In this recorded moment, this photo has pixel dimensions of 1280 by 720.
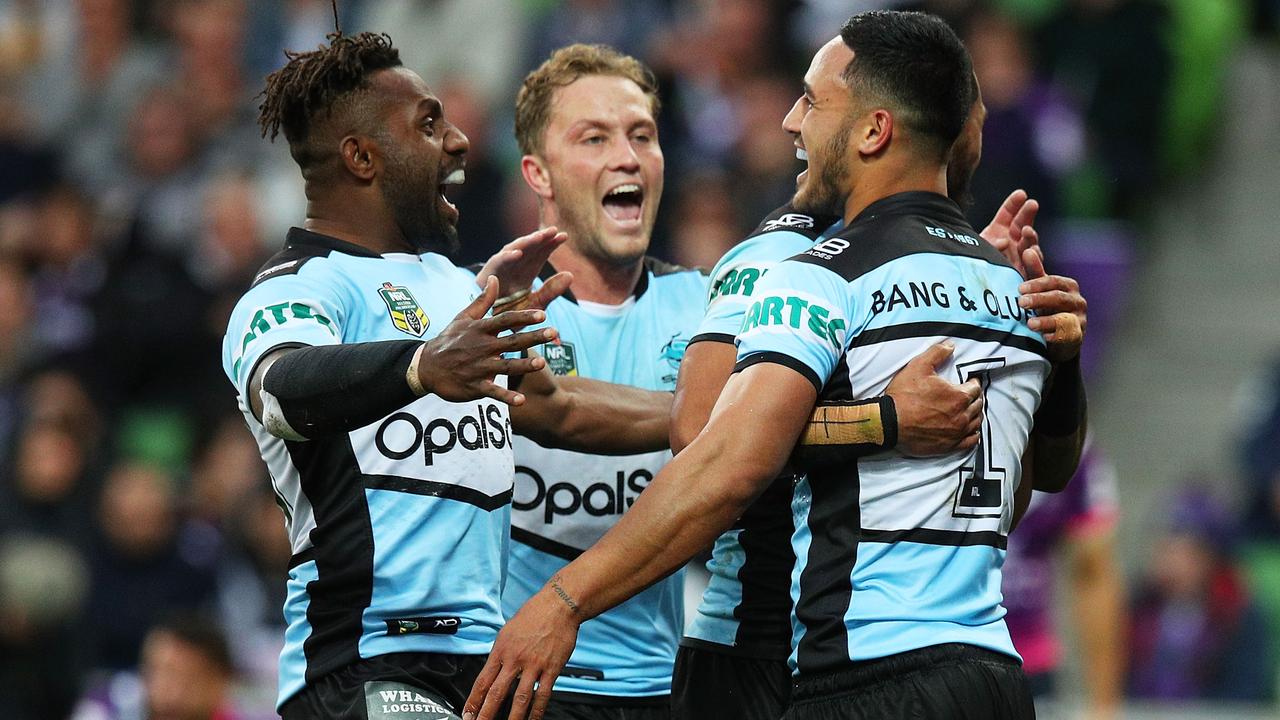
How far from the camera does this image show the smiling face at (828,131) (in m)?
4.09

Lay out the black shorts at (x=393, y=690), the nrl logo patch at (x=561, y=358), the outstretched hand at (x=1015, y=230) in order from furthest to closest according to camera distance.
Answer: the nrl logo patch at (x=561, y=358) < the outstretched hand at (x=1015, y=230) < the black shorts at (x=393, y=690)

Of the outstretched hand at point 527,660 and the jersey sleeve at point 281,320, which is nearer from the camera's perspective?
the outstretched hand at point 527,660

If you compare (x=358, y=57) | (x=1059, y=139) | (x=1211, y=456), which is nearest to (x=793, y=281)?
(x=358, y=57)

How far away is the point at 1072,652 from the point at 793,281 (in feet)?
18.8

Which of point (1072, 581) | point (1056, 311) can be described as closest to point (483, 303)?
point (1056, 311)

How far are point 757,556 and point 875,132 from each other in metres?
1.16

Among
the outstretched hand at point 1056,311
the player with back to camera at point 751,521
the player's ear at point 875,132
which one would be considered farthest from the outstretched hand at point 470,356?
the outstretched hand at point 1056,311

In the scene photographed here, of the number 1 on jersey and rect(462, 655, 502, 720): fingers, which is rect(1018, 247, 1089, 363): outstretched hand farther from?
rect(462, 655, 502, 720): fingers

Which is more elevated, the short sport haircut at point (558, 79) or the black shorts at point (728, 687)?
the short sport haircut at point (558, 79)

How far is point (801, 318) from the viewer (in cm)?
374

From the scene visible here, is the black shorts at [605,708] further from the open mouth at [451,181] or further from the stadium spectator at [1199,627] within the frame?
the stadium spectator at [1199,627]

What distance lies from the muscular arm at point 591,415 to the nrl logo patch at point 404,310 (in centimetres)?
60

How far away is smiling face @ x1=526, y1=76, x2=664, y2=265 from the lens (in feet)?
17.4

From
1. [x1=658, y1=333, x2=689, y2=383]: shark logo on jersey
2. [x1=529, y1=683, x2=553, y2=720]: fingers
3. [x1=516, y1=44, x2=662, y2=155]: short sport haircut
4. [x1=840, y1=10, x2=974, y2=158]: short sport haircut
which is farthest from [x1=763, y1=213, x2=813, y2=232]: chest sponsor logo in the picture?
[x1=529, y1=683, x2=553, y2=720]: fingers
